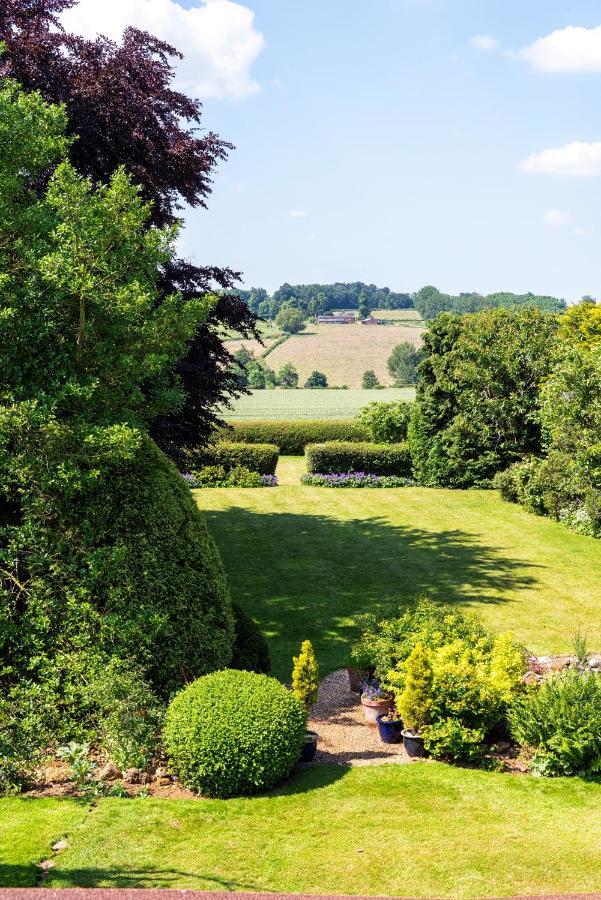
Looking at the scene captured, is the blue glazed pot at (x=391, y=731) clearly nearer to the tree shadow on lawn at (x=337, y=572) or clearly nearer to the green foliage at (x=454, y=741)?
→ the green foliage at (x=454, y=741)

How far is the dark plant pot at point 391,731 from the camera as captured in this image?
10.5m


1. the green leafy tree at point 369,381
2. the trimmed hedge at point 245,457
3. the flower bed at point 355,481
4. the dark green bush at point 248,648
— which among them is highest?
the green leafy tree at point 369,381

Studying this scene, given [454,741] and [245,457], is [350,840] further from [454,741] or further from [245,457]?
[245,457]

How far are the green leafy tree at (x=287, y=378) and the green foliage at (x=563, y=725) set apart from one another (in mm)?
79444

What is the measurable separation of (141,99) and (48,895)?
15.7 metres

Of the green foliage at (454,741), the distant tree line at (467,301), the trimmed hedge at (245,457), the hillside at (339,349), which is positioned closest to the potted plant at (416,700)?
the green foliage at (454,741)

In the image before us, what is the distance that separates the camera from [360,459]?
35.3m

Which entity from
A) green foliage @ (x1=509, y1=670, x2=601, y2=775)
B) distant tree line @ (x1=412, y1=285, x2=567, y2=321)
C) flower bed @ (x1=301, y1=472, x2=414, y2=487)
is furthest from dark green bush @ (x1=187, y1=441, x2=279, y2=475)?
distant tree line @ (x1=412, y1=285, x2=567, y2=321)

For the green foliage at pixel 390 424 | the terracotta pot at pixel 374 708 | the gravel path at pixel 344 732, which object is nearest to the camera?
the gravel path at pixel 344 732

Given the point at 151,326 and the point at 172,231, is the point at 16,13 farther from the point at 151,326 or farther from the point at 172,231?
the point at 151,326

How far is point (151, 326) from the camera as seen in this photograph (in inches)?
416

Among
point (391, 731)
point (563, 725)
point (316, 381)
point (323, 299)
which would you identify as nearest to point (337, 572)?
point (391, 731)

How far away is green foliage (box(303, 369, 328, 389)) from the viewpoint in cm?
8962

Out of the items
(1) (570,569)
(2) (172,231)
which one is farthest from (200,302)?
(1) (570,569)
